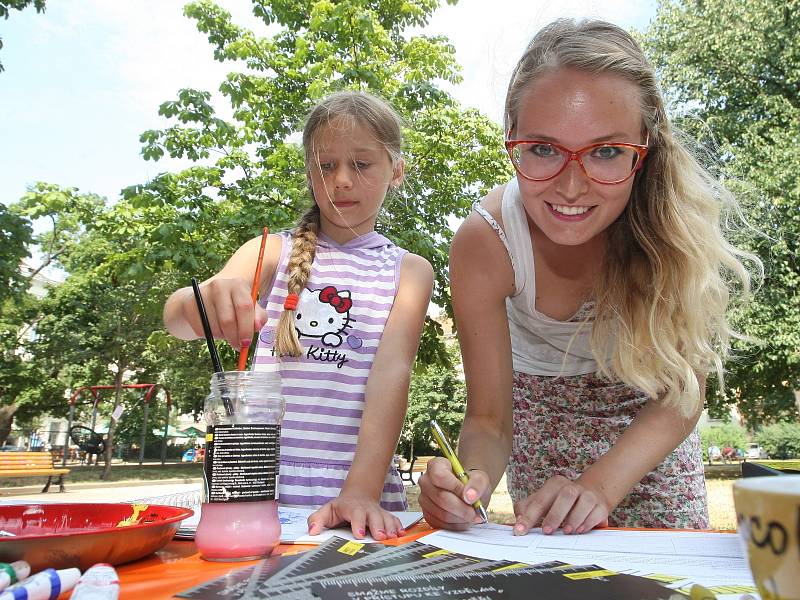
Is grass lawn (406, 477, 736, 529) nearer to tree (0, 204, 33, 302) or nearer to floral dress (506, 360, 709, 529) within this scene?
floral dress (506, 360, 709, 529)

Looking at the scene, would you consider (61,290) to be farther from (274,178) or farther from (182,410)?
(274,178)

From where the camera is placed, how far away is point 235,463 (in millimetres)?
857

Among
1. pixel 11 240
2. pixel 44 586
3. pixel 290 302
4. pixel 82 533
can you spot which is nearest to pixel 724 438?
pixel 11 240

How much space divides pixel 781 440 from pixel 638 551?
27745 millimetres

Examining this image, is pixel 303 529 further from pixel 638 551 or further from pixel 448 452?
pixel 638 551

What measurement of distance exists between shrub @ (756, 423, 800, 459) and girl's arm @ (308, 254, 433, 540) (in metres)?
25.7

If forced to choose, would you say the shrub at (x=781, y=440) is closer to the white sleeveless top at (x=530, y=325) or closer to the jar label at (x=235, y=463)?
the white sleeveless top at (x=530, y=325)

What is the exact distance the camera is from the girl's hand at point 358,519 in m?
1.04

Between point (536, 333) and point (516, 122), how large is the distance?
608 millimetres

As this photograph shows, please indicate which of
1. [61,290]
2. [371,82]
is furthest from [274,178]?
[61,290]

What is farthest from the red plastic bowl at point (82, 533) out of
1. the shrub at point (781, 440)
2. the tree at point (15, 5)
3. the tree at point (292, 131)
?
the shrub at point (781, 440)

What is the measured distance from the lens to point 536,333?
1.89 metres

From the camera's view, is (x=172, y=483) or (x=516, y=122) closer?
(x=516, y=122)

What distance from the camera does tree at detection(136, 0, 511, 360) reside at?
21.5 ft
